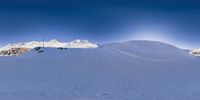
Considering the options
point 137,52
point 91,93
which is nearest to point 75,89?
point 91,93

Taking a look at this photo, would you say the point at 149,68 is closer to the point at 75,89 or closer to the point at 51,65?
the point at 51,65

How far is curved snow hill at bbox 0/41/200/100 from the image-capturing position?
1670 centimetres

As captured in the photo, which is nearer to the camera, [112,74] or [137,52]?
[112,74]

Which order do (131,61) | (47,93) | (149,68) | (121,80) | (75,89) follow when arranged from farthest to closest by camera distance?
(131,61)
(149,68)
(121,80)
(75,89)
(47,93)

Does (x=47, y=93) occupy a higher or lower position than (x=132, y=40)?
lower

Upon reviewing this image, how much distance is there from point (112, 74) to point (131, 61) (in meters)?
7.42

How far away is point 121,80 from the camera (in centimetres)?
2373

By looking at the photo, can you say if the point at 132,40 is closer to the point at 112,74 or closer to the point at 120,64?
the point at 120,64

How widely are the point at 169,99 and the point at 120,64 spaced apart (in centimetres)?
1692

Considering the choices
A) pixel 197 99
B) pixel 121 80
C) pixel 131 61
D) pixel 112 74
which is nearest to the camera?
pixel 197 99

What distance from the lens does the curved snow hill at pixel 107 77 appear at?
658 inches

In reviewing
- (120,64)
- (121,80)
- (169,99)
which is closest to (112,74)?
(121,80)

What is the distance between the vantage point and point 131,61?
111ft

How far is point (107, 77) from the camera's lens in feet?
82.5
